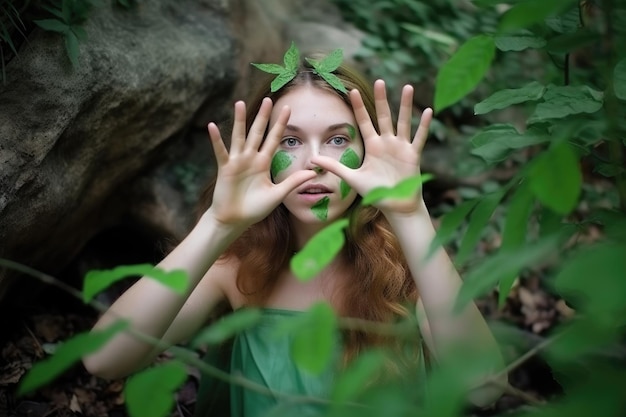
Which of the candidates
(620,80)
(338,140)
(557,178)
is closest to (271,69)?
(338,140)

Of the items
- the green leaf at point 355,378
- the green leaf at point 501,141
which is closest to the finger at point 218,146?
the green leaf at point 501,141

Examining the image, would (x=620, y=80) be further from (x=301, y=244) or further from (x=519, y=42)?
(x=301, y=244)

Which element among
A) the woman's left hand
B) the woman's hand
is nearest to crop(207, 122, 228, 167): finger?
the woman's hand

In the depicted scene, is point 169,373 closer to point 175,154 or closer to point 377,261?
point 377,261

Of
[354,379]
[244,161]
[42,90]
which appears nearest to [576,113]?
[244,161]

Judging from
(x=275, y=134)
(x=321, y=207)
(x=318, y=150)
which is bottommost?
(x=321, y=207)

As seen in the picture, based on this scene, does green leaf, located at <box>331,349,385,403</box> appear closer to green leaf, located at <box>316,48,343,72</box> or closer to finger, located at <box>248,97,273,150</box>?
finger, located at <box>248,97,273,150</box>

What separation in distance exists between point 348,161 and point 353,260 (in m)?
0.36

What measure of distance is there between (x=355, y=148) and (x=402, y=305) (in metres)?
0.50

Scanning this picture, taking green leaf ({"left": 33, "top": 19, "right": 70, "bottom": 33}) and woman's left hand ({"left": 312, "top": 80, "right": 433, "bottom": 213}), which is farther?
green leaf ({"left": 33, "top": 19, "right": 70, "bottom": 33})

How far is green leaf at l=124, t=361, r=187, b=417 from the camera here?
76cm

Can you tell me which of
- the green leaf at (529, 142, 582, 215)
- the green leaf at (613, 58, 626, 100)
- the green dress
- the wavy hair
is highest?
the green leaf at (529, 142, 582, 215)

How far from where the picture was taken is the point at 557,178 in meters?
0.73

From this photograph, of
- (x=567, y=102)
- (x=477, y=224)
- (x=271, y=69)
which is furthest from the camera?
(x=271, y=69)
